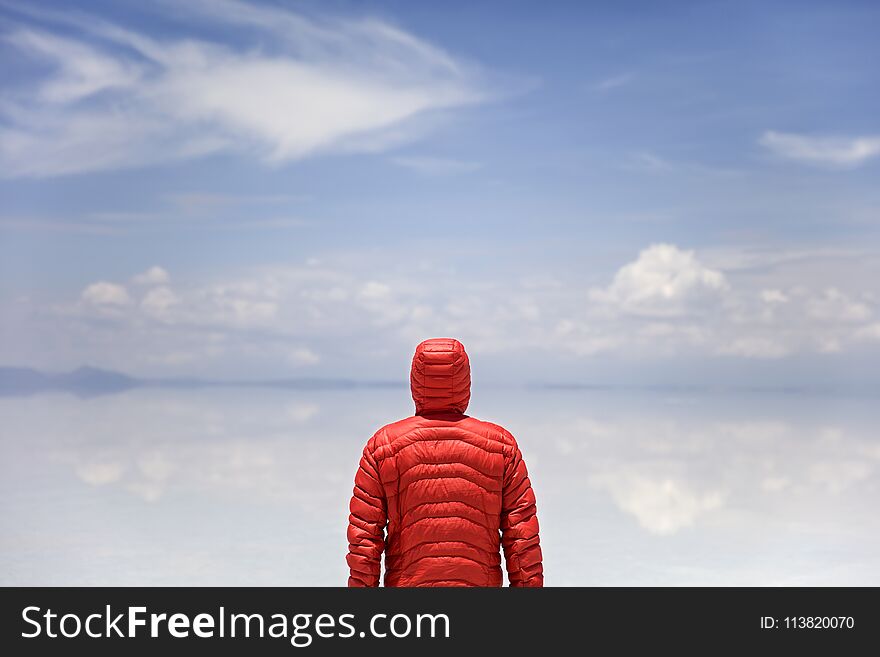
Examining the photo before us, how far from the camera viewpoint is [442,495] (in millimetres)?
2764

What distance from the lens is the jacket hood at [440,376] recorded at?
2.73 metres

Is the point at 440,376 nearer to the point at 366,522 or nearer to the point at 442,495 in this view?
the point at 442,495

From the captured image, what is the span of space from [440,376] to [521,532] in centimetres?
55

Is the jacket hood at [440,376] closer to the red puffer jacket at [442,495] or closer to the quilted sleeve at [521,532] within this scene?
the red puffer jacket at [442,495]

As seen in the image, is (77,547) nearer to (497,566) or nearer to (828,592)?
(497,566)

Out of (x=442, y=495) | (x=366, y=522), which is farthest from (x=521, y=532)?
(x=366, y=522)

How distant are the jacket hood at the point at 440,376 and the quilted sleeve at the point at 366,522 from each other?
238 mm

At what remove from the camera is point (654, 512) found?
313 inches

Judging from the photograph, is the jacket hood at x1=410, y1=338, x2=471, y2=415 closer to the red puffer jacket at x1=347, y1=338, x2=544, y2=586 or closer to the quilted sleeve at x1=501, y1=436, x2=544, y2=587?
the red puffer jacket at x1=347, y1=338, x2=544, y2=586

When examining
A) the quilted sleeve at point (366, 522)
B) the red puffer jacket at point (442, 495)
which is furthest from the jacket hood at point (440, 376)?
the quilted sleeve at point (366, 522)

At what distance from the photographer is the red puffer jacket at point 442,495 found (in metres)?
2.74

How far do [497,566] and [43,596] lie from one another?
1.43 meters

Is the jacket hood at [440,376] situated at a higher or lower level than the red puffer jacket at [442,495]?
higher

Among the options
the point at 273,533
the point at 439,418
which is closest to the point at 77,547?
the point at 273,533
